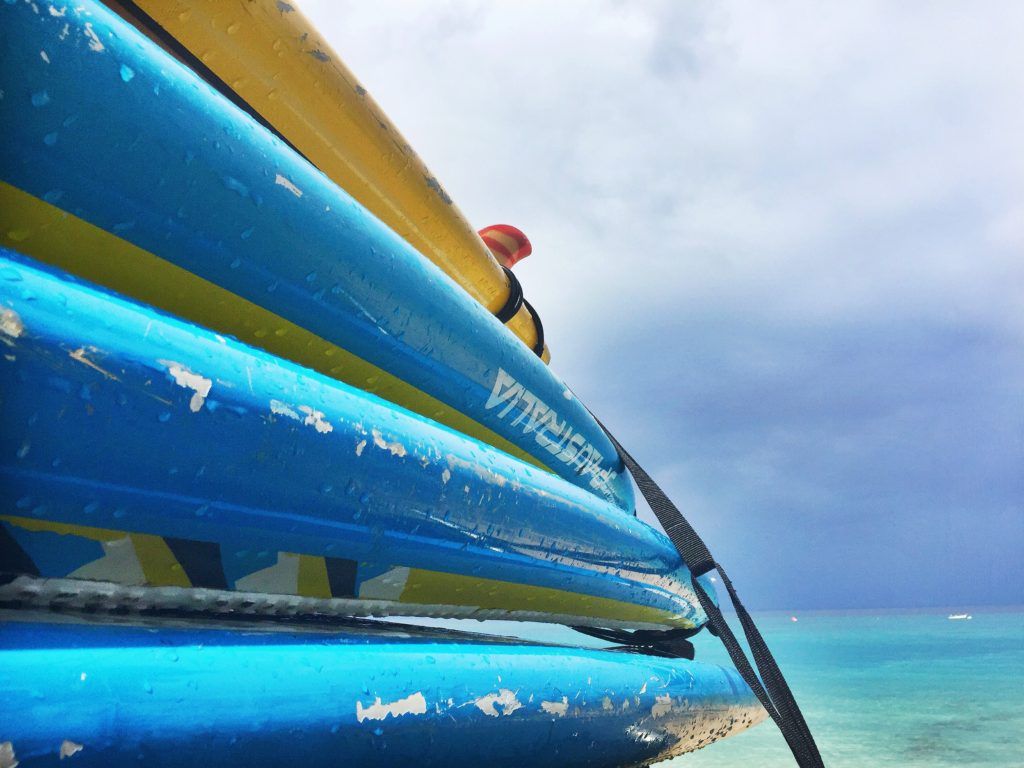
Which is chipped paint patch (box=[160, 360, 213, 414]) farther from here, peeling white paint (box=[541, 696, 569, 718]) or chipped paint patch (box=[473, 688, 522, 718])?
peeling white paint (box=[541, 696, 569, 718])

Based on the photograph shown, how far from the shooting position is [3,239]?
0.56 m

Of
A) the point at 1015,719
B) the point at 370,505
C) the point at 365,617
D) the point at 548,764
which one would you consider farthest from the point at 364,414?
the point at 1015,719

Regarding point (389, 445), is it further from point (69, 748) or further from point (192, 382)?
point (69, 748)

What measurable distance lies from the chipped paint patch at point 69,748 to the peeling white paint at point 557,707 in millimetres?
576

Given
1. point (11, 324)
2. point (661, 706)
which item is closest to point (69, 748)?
point (11, 324)

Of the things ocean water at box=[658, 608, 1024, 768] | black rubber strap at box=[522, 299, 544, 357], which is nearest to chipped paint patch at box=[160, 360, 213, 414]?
black rubber strap at box=[522, 299, 544, 357]

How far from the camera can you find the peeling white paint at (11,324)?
459 millimetres

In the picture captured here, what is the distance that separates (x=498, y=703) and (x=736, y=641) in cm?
86

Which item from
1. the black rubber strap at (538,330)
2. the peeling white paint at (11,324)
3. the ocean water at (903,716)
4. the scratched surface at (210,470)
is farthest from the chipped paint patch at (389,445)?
the ocean water at (903,716)

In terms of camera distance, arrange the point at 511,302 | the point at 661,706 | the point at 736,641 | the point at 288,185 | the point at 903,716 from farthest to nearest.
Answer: the point at 903,716
the point at 511,302
the point at 736,641
the point at 661,706
the point at 288,185

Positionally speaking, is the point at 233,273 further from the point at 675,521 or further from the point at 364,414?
the point at 675,521

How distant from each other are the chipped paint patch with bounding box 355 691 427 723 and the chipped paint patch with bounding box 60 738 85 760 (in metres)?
0.25

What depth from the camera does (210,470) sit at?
0.59 metres

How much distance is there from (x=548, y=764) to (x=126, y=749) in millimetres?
609
